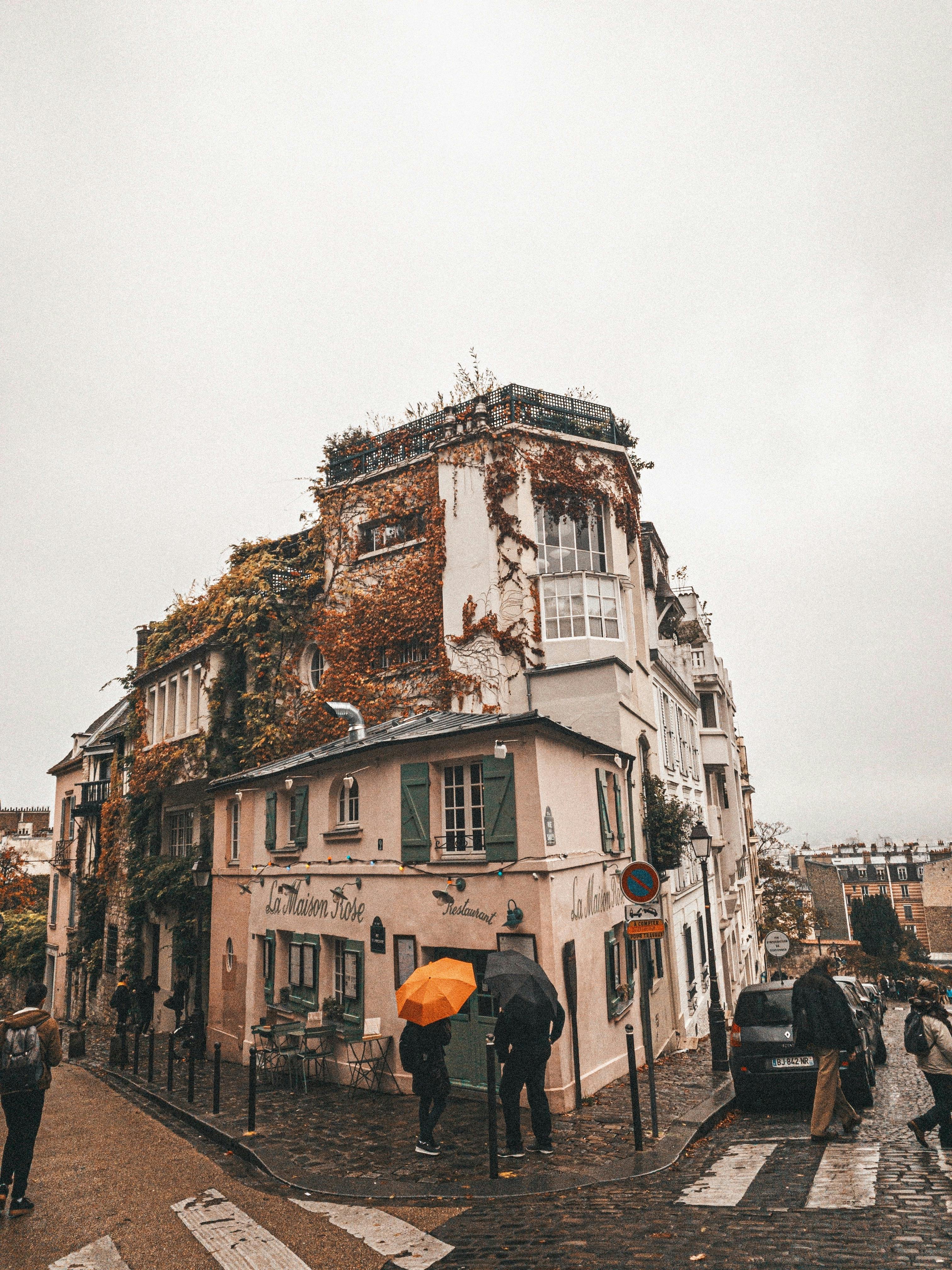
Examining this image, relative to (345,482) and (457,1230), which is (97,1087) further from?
(345,482)

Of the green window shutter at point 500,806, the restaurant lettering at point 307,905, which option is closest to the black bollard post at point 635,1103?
the green window shutter at point 500,806

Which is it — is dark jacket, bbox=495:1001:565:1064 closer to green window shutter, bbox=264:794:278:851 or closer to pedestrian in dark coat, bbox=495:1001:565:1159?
pedestrian in dark coat, bbox=495:1001:565:1159

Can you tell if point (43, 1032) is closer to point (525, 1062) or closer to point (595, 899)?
point (525, 1062)

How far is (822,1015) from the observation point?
8.52 meters

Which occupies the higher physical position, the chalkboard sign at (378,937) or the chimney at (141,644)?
the chimney at (141,644)

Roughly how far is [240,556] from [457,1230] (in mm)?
21066

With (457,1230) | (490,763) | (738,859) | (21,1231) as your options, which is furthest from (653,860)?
(738,859)

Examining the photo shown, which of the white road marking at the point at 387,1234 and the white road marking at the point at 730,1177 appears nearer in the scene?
the white road marking at the point at 387,1234

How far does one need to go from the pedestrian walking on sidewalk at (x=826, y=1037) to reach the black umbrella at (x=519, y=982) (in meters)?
2.55

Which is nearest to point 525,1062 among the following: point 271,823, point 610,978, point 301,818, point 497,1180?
point 497,1180

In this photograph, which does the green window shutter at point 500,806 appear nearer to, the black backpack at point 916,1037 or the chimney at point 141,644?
the black backpack at point 916,1037

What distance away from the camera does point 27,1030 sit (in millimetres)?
7477

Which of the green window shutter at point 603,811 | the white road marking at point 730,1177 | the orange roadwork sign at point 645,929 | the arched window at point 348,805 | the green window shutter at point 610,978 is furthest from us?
the arched window at point 348,805

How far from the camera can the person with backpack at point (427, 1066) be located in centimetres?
884
